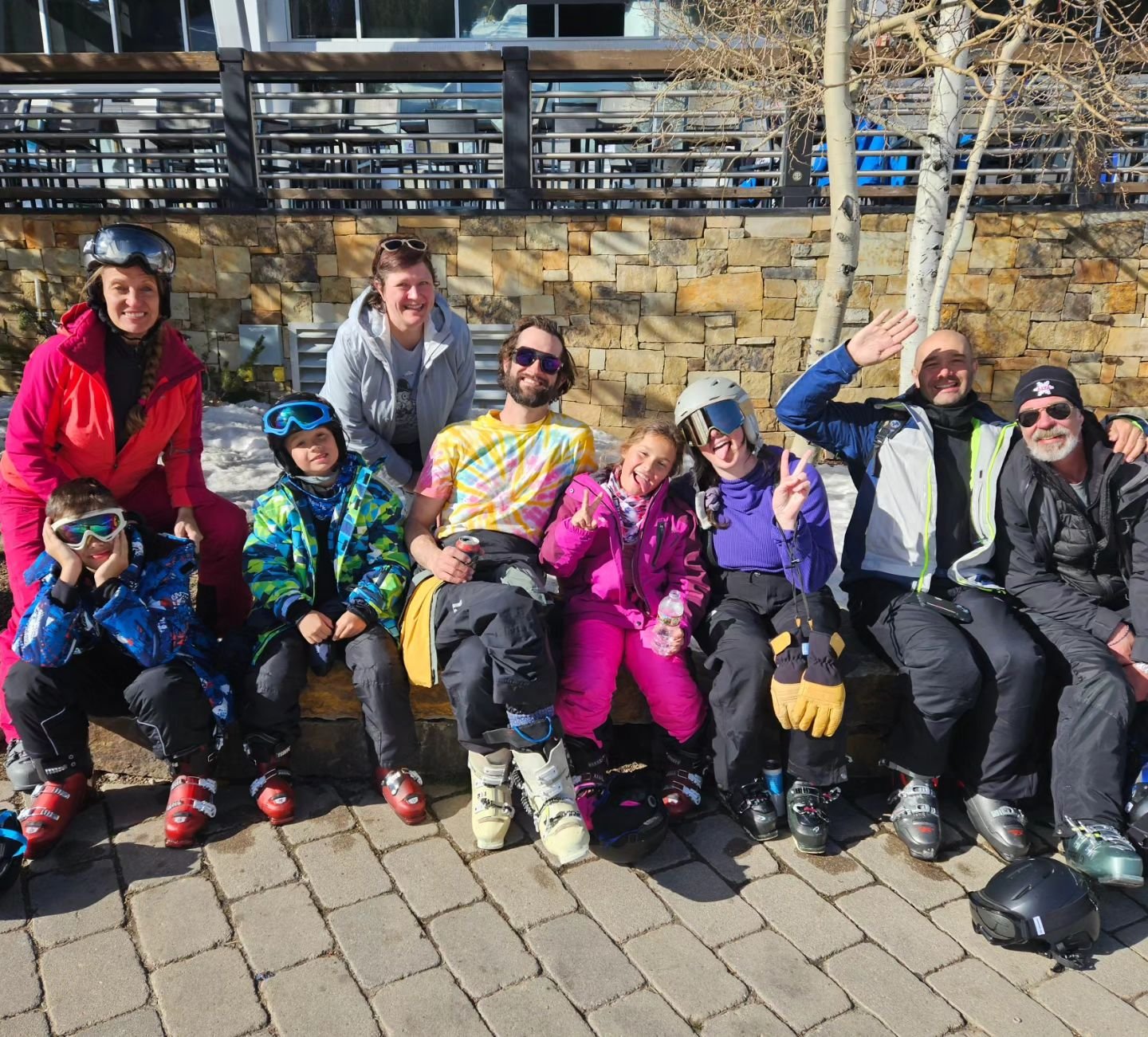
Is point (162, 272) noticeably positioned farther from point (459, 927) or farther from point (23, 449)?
point (459, 927)

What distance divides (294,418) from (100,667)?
3.24 feet

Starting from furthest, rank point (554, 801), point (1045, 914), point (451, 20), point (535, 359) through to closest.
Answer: point (451, 20), point (535, 359), point (554, 801), point (1045, 914)

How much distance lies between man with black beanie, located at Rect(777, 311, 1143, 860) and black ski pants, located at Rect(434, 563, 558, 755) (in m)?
1.16

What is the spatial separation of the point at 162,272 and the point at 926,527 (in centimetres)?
270

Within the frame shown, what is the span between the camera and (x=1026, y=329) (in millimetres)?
7551

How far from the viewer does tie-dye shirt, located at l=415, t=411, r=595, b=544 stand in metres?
3.22

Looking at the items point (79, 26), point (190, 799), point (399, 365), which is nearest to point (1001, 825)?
point (190, 799)

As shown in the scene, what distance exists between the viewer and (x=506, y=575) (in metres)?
3.01

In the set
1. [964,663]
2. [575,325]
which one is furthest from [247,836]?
[575,325]

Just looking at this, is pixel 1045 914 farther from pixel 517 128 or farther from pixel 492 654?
pixel 517 128

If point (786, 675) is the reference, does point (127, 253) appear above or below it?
above

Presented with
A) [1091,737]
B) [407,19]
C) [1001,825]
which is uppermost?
[407,19]

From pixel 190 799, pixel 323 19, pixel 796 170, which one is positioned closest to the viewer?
pixel 190 799

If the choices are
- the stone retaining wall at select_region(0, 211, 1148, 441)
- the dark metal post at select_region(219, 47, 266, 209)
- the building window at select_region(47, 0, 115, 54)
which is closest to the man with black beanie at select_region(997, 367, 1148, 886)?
the stone retaining wall at select_region(0, 211, 1148, 441)
